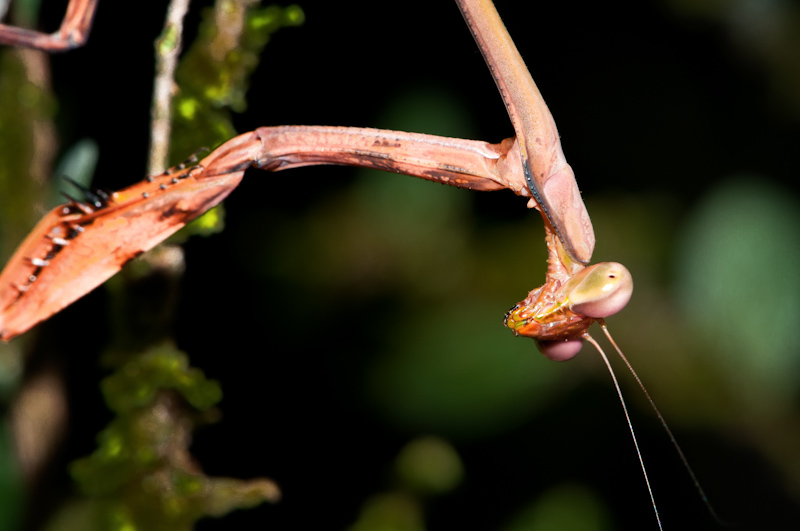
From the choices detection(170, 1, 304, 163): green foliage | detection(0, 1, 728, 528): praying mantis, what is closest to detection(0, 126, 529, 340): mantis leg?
detection(0, 1, 728, 528): praying mantis

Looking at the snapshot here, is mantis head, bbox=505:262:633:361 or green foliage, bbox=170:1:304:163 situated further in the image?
green foliage, bbox=170:1:304:163

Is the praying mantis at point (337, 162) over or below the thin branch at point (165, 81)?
below

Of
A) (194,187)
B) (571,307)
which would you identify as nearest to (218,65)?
(194,187)

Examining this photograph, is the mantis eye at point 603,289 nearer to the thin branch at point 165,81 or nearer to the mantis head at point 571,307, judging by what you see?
the mantis head at point 571,307

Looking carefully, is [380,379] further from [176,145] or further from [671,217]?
[671,217]

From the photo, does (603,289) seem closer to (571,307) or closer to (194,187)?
(571,307)

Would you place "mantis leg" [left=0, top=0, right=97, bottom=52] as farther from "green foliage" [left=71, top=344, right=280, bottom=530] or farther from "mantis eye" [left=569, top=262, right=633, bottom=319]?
"mantis eye" [left=569, top=262, right=633, bottom=319]

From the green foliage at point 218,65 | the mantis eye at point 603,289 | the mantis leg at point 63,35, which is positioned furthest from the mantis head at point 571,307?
the mantis leg at point 63,35
